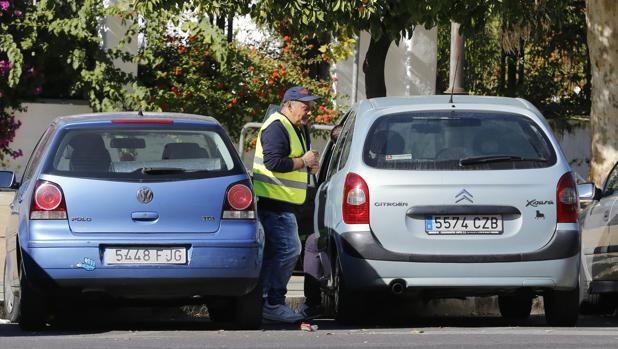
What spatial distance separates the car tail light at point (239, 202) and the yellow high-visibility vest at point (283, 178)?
1144 millimetres

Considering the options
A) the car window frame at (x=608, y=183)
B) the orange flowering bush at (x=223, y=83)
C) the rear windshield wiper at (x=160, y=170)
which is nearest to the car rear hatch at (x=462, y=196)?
the rear windshield wiper at (x=160, y=170)

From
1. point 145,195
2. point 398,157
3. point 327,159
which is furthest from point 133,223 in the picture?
point 327,159

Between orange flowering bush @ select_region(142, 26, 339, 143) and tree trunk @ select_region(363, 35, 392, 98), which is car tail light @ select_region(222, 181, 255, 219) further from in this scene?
orange flowering bush @ select_region(142, 26, 339, 143)

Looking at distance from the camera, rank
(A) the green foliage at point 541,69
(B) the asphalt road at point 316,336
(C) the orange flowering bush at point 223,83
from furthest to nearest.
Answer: (A) the green foliage at point 541,69, (C) the orange flowering bush at point 223,83, (B) the asphalt road at point 316,336

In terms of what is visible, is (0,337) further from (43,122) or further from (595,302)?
(43,122)

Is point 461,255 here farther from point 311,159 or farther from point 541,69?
point 541,69

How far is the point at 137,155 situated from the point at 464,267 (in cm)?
233

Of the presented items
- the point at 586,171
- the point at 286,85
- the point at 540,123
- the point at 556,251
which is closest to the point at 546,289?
the point at 556,251

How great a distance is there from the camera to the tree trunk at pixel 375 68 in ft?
65.0

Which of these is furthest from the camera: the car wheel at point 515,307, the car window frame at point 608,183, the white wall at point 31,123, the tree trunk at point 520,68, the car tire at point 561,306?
the tree trunk at point 520,68

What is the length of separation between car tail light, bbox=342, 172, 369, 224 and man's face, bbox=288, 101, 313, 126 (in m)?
1.13

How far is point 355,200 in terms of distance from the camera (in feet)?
36.4

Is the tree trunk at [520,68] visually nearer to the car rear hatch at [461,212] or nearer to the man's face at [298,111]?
the man's face at [298,111]

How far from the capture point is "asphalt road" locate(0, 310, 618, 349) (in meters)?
9.64
